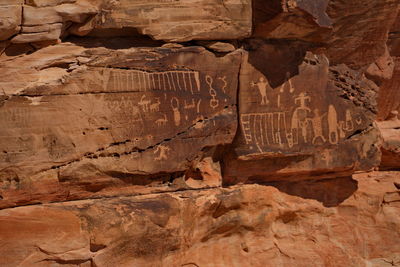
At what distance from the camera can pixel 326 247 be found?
435 centimetres

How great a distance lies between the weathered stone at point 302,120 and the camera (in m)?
3.91

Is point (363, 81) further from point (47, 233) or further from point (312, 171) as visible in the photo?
point (47, 233)

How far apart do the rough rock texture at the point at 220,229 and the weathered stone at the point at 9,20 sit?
1.17 metres

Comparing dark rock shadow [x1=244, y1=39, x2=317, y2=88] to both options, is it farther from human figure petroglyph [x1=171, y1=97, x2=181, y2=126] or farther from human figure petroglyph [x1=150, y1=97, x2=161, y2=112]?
human figure petroglyph [x1=150, y1=97, x2=161, y2=112]

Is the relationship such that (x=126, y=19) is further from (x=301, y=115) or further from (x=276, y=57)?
(x=301, y=115)

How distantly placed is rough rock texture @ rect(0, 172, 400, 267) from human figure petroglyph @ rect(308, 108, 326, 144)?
1.61ft

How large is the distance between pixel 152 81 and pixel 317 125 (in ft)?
4.72

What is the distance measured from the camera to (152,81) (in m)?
3.58

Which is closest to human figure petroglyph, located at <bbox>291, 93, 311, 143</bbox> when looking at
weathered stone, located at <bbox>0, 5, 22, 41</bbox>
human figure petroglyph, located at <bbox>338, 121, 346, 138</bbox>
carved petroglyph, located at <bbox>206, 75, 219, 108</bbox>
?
human figure petroglyph, located at <bbox>338, 121, 346, 138</bbox>

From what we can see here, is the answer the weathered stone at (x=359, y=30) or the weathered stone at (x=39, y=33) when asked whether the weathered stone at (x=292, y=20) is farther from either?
the weathered stone at (x=39, y=33)

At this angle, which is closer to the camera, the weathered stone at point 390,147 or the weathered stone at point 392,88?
the weathered stone at point 390,147

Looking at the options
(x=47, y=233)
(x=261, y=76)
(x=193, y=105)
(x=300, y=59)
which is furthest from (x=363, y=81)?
(x=47, y=233)

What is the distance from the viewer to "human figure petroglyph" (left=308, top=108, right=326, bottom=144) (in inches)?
160

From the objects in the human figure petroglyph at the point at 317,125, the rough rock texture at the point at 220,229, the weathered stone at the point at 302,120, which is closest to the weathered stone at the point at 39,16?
the rough rock texture at the point at 220,229
